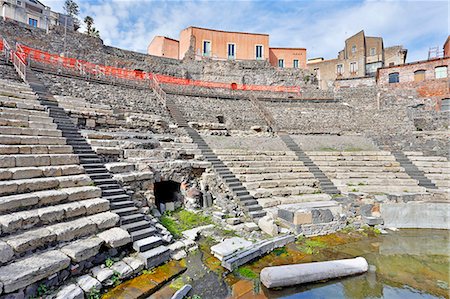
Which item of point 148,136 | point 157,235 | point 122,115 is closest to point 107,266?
point 157,235

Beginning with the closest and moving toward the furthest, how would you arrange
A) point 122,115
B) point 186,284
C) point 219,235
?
point 186,284
point 219,235
point 122,115

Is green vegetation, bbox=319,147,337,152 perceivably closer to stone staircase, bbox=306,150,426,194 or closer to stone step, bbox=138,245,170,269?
stone staircase, bbox=306,150,426,194

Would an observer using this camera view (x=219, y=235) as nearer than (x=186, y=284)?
No

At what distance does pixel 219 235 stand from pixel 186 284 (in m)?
2.33

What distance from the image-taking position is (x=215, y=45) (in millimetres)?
29578

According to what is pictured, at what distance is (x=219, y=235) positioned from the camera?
6738 millimetres

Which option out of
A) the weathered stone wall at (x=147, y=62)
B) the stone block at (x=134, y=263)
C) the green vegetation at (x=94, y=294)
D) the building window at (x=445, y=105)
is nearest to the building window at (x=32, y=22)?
the weathered stone wall at (x=147, y=62)

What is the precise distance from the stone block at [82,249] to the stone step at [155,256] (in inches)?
33.9

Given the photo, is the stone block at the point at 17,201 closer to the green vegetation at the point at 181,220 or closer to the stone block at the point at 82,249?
the stone block at the point at 82,249

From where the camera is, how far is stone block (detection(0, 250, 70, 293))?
11.1 ft

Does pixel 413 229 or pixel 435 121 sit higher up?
pixel 435 121

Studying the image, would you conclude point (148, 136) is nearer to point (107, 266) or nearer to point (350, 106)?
point (107, 266)

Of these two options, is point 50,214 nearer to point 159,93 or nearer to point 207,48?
point 159,93

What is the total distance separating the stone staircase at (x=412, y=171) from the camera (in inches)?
427
